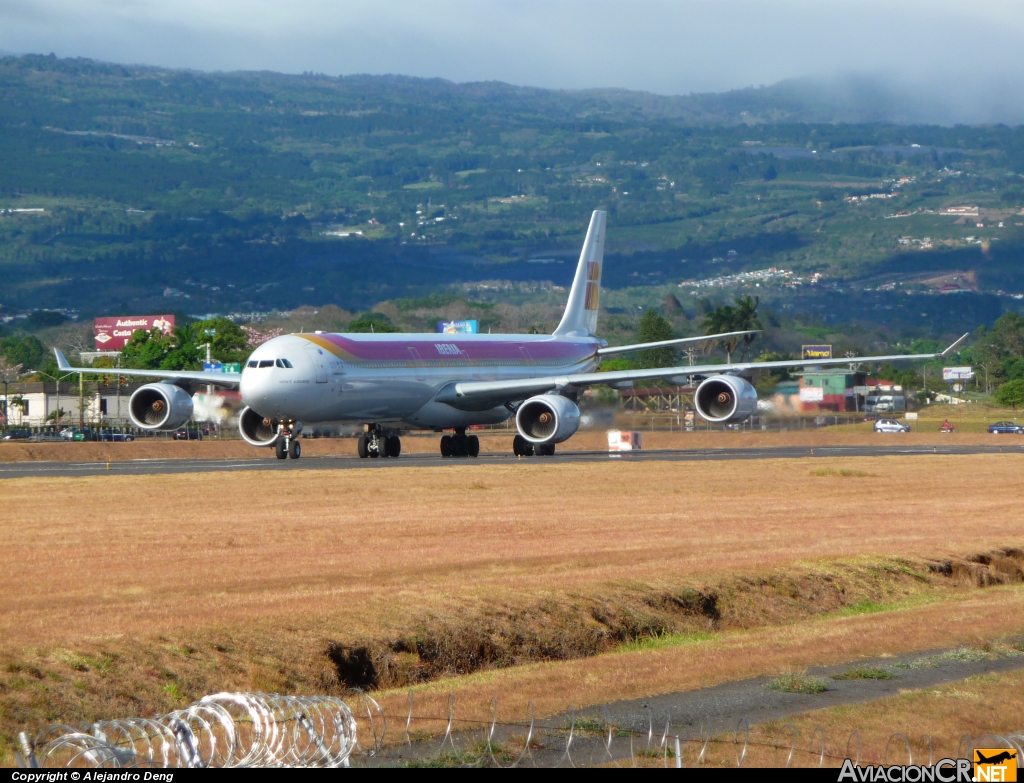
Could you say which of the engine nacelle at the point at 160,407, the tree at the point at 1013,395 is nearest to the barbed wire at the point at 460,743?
the engine nacelle at the point at 160,407

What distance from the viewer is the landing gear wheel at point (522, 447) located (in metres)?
50.9

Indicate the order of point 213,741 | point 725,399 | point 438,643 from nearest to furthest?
point 213,741 < point 438,643 < point 725,399

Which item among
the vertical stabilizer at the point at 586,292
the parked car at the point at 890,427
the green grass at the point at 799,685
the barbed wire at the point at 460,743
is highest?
the vertical stabilizer at the point at 586,292

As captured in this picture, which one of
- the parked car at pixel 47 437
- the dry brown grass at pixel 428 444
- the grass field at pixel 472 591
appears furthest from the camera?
the parked car at pixel 47 437

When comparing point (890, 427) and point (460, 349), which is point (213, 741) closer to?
point (460, 349)

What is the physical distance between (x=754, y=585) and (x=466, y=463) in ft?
90.1

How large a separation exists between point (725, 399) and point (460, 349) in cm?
1023

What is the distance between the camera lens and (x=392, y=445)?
5188 centimetres

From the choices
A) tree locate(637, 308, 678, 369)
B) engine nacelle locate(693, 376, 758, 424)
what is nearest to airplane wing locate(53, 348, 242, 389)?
engine nacelle locate(693, 376, 758, 424)

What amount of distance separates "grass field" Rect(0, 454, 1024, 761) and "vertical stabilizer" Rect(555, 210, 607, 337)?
30.4m

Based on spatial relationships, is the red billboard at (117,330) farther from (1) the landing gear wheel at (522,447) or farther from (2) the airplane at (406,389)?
(1) the landing gear wheel at (522,447)

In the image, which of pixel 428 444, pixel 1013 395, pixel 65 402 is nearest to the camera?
pixel 428 444

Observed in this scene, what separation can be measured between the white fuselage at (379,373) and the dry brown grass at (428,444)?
8.38m

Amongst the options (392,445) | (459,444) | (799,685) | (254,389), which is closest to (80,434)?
(459,444)
